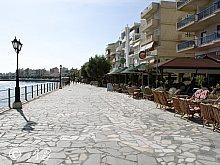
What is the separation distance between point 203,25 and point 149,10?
20818 mm

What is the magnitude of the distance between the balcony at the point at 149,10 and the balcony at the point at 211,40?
785 inches

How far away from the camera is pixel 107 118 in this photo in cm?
1233

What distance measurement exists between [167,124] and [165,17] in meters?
42.9

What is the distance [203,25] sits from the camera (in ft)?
113

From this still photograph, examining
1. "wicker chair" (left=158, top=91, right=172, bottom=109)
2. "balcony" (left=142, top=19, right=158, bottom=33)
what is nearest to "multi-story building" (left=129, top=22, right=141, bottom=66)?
"balcony" (left=142, top=19, right=158, bottom=33)

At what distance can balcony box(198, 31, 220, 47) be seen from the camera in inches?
1148

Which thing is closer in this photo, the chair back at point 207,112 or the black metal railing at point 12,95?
the chair back at point 207,112

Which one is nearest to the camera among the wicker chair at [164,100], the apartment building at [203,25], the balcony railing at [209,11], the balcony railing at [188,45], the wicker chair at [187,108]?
the wicker chair at [187,108]

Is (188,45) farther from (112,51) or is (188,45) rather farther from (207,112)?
(112,51)

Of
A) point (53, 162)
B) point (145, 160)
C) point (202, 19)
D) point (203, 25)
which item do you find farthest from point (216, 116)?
point (203, 25)

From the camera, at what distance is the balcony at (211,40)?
29156mm

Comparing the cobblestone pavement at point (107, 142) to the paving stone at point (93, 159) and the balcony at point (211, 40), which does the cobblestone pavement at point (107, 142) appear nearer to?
the paving stone at point (93, 159)

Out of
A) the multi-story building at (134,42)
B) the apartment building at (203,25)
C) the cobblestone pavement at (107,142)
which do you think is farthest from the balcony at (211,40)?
the multi-story building at (134,42)

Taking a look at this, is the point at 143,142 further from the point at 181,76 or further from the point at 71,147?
the point at 181,76
